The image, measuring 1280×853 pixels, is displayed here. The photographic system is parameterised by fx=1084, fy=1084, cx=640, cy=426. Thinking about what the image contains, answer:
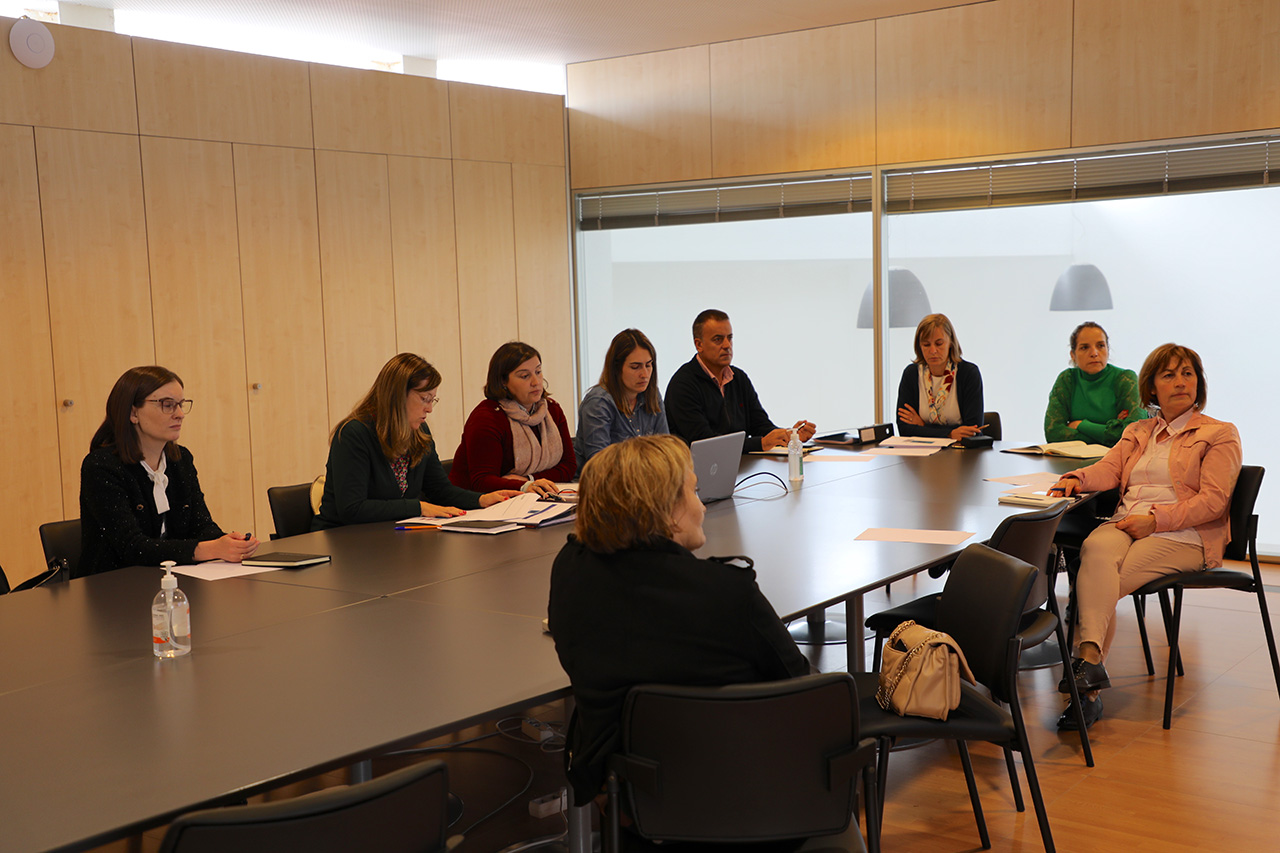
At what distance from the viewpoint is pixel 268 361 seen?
21.7 feet

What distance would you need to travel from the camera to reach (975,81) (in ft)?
22.0

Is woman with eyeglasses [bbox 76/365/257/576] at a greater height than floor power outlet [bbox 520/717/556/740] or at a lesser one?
greater

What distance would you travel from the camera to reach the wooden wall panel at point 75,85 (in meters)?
5.51

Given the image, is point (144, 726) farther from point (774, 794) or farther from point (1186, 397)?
point (1186, 397)

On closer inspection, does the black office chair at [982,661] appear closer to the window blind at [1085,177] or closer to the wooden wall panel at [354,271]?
the window blind at [1085,177]

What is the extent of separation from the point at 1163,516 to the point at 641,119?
5200mm

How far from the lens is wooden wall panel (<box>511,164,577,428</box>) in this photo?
7.95 metres

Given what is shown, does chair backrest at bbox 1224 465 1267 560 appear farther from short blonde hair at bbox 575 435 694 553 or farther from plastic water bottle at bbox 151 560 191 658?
plastic water bottle at bbox 151 560 191 658

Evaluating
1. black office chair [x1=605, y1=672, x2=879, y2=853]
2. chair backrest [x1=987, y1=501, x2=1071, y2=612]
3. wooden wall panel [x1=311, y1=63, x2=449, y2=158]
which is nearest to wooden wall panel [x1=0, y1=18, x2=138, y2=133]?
wooden wall panel [x1=311, y1=63, x2=449, y2=158]

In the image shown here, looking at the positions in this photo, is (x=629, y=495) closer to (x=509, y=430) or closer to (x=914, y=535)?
(x=914, y=535)

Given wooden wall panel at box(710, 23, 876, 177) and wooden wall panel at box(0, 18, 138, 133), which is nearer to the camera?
wooden wall panel at box(0, 18, 138, 133)

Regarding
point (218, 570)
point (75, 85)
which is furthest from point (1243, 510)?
point (75, 85)

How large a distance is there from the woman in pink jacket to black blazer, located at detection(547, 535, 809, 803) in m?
2.24

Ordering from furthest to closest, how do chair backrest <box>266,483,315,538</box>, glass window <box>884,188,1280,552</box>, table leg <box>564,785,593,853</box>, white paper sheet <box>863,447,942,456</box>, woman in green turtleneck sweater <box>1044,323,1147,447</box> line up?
glass window <box>884,188,1280,552</box> < woman in green turtleneck sweater <box>1044,323,1147,447</box> < white paper sheet <box>863,447,942,456</box> < chair backrest <box>266,483,315,538</box> < table leg <box>564,785,593,853</box>
